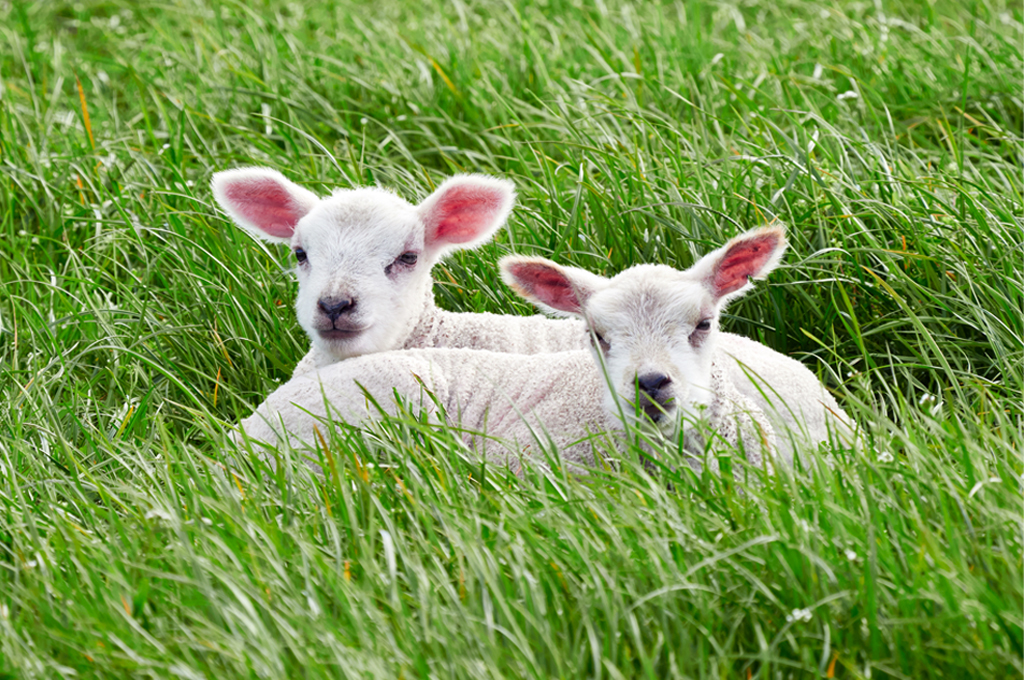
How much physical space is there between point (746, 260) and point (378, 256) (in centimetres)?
128

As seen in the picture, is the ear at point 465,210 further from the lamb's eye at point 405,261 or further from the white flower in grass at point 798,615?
the white flower in grass at point 798,615

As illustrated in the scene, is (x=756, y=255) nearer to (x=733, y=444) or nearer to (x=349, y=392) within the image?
(x=733, y=444)

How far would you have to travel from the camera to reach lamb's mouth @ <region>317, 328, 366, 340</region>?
3.83m

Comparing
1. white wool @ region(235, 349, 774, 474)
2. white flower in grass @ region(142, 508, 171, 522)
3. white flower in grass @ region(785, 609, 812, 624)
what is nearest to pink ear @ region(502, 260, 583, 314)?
white wool @ region(235, 349, 774, 474)

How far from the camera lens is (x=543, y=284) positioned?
142 inches

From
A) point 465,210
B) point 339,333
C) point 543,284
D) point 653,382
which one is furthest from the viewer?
point 465,210

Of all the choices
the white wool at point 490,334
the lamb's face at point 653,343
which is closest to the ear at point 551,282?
the lamb's face at point 653,343

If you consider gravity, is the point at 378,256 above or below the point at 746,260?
above

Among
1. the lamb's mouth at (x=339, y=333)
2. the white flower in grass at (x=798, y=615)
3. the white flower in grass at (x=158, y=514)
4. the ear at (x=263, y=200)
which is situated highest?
the ear at (x=263, y=200)

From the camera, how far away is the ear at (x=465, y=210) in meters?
4.12

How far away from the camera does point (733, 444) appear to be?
342cm

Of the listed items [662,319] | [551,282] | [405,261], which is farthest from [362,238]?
[662,319]

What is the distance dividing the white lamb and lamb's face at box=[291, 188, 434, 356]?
0.13 m

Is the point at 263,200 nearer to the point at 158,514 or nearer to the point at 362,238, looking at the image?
the point at 362,238
